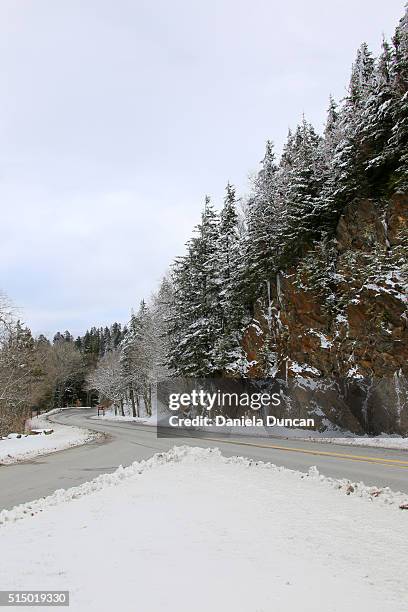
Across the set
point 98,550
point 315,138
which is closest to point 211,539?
point 98,550

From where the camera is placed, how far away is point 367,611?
148 inches

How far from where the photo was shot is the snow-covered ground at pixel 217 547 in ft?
13.4

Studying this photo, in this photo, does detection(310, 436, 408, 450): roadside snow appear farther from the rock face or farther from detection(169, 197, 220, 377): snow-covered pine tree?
detection(169, 197, 220, 377): snow-covered pine tree

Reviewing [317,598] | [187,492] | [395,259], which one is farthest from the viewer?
[395,259]

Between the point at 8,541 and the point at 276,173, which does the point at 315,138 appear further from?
the point at 8,541

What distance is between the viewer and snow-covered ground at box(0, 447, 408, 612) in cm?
408

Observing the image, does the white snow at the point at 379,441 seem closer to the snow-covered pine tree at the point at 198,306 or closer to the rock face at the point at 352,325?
the rock face at the point at 352,325

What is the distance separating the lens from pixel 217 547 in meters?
5.42

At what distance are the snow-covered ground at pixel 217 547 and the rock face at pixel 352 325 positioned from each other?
13738 millimetres

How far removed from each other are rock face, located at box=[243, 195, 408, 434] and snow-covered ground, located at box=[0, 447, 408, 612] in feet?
45.1

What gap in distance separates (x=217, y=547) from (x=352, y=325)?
19580 mm

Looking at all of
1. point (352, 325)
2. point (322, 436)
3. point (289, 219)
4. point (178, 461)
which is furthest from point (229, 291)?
point (178, 461)

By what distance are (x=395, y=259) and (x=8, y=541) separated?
66.0 ft

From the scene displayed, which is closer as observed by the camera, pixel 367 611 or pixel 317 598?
pixel 367 611
